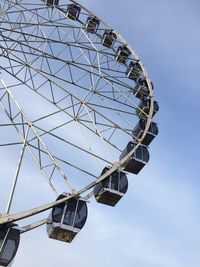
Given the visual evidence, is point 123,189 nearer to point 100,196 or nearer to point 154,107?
point 100,196

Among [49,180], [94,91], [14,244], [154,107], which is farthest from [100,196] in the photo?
[154,107]

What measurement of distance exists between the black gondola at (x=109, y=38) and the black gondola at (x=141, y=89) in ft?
9.63

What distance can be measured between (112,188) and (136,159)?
237cm

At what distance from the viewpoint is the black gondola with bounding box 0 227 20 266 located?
1262 cm

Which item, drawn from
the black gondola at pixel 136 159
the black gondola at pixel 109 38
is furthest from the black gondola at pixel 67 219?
the black gondola at pixel 109 38

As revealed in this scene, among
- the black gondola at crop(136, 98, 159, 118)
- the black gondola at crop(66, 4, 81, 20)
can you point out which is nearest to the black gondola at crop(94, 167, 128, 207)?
the black gondola at crop(136, 98, 159, 118)

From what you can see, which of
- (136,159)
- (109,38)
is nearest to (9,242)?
(136,159)

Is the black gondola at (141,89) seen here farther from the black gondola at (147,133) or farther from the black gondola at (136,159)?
the black gondola at (136,159)

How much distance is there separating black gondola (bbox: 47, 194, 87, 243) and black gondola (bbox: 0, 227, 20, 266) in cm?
119

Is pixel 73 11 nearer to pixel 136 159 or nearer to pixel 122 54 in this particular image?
pixel 122 54

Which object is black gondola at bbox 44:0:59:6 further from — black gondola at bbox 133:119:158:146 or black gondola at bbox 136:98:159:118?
black gondola at bbox 133:119:158:146

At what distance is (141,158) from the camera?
17594 millimetres

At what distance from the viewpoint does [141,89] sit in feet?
73.1

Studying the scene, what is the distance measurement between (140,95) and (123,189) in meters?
7.40
